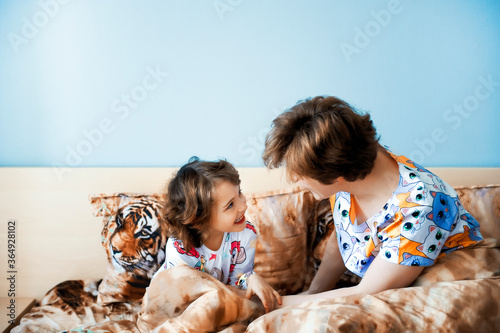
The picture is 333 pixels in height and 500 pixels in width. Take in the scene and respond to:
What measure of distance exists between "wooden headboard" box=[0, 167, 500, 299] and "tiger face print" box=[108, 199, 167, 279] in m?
0.22

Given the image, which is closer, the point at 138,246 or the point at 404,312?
the point at 404,312

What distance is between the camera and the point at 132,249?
1477 millimetres

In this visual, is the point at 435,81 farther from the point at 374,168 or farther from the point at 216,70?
the point at 216,70

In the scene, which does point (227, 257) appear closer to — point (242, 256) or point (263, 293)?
point (242, 256)

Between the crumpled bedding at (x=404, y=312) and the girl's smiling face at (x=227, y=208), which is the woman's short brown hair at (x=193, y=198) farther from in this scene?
the crumpled bedding at (x=404, y=312)

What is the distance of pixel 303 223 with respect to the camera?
1.51 metres

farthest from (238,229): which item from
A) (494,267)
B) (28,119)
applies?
(28,119)

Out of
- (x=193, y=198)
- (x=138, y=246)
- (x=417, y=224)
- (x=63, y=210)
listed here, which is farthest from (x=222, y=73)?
(x=417, y=224)

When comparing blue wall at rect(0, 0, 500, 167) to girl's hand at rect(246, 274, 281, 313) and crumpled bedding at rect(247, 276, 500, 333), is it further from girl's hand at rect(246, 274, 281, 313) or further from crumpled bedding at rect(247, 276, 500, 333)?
crumpled bedding at rect(247, 276, 500, 333)

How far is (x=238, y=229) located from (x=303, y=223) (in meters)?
0.32

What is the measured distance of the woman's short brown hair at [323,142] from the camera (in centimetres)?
100

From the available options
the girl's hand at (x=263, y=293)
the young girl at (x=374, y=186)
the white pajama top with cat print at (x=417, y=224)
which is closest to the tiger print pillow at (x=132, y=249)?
the girl's hand at (x=263, y=293)

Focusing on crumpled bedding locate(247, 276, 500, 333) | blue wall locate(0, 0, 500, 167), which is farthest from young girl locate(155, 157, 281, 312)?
blue wall locate(0, 0, 500, 167)

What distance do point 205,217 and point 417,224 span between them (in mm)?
592
